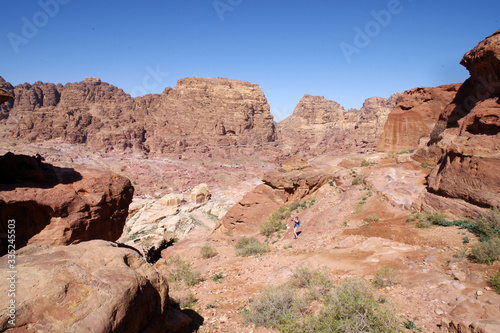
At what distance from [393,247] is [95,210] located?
24.2 feet

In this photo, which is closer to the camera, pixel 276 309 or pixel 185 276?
pixel 276 309

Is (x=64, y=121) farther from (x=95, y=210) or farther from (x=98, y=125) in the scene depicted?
(x=95, y=210)

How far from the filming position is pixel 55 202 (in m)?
5.31

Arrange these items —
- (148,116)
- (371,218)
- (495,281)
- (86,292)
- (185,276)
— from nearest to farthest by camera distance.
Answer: (86,292), (495,281), (185,276), (371,218), (148,116)

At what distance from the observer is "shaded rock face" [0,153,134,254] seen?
511cm

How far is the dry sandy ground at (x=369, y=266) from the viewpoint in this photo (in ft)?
13.1

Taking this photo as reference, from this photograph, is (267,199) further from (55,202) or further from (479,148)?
(55,202)

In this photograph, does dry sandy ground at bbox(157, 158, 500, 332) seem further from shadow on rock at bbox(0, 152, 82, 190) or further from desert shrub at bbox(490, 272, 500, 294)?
shadow on rock at bbox(0, 152, 82, 190)

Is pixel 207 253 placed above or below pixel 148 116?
below

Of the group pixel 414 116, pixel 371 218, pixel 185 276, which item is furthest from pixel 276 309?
pixel 414 116

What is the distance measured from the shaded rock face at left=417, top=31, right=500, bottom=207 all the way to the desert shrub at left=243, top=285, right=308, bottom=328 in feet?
20.1

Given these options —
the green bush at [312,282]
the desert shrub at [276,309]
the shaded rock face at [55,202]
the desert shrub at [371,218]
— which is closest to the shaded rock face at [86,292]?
the desert shrub at [276,309]

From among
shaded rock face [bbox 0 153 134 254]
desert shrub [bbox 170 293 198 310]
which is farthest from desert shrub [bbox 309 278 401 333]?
shaded rock face [bbox 0 153 134 254]

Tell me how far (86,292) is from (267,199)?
13038 mm
